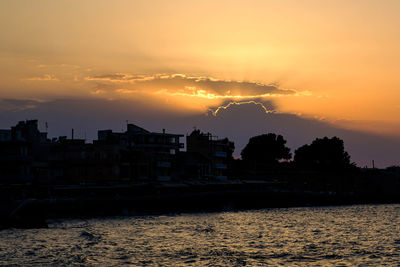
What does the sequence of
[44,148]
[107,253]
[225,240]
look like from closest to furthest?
[107,253]
[225,240]
[44,148]

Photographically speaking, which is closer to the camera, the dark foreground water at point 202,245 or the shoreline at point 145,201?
the dark foreground water at point 202,245

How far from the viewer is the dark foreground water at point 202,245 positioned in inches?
2101

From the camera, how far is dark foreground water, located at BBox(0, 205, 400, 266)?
175 ft

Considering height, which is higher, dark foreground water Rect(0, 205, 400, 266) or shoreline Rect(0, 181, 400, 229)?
shoreline Rect(0, 181, 400, 229)

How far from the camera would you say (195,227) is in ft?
292

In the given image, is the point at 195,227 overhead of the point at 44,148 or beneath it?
beneath

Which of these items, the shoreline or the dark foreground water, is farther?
the shoreline

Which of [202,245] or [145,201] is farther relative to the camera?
[145,201]

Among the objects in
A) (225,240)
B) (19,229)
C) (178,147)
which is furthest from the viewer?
(178,147)

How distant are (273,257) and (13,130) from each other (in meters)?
80.5

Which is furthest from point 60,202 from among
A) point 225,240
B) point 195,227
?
point 225,240

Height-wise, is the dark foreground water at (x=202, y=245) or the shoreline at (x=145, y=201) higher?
the shoreline at (x=145, y=201)

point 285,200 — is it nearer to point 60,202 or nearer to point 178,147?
point 178,147

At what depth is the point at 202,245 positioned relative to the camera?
215 ft
